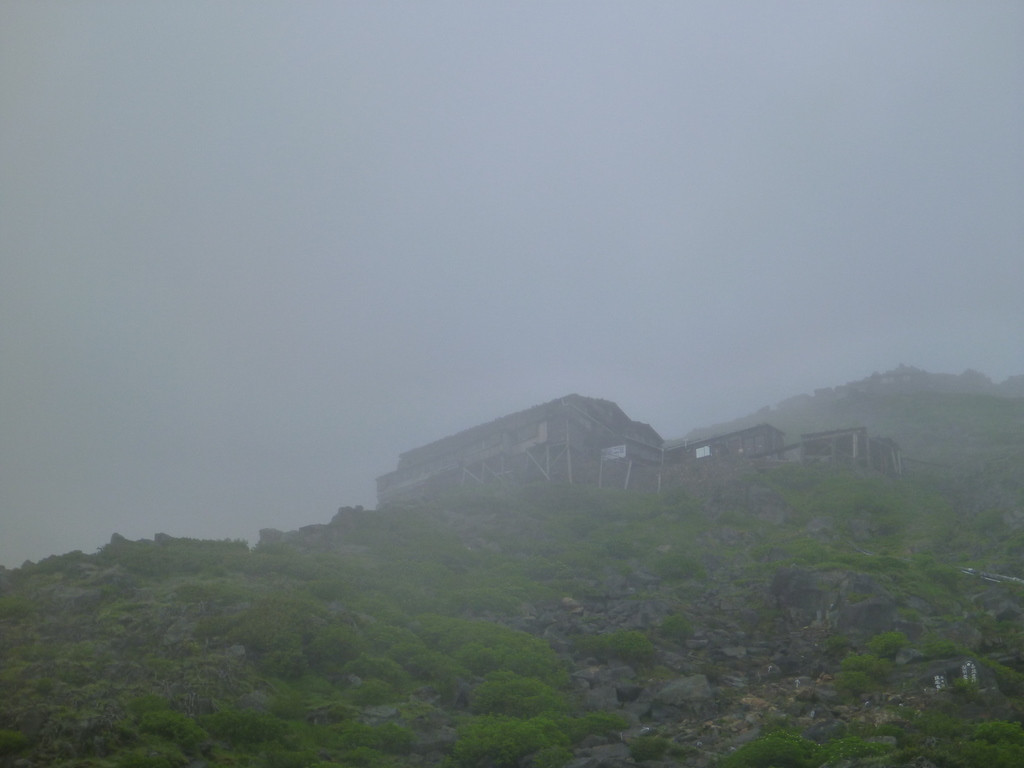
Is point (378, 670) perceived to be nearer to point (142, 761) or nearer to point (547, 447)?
point (142, 761)

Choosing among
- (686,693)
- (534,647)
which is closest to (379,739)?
(534,647)

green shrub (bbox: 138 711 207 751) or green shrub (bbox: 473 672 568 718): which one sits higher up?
green shrub (bbox: 138 711 207 751)

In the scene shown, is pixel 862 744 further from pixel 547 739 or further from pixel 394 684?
pixel 394 684

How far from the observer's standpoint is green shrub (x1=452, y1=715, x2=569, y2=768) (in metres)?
19.4

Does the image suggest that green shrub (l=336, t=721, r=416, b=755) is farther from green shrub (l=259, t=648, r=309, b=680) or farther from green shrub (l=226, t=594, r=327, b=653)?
green shrub (l=226, t=594, r=327, b=653)

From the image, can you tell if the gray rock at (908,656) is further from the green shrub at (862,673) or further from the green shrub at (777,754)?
the green shrub at (777,754)

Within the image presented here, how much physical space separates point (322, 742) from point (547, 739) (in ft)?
16.7

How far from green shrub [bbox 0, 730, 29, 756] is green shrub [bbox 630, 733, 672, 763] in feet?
40.2

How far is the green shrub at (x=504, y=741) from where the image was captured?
19.4 metres

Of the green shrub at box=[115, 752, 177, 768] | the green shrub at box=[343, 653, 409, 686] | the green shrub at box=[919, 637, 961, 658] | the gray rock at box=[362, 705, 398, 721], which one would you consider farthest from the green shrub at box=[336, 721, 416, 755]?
the green shrub at box=[919, 637, 961, 658]

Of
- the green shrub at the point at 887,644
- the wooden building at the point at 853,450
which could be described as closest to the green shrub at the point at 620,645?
the green shrub at the point at 887,644

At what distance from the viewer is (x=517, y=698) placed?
22531 mm

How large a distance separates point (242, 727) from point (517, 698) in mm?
6867

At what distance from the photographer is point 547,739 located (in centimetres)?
1995
